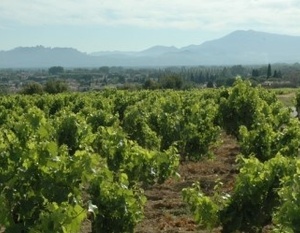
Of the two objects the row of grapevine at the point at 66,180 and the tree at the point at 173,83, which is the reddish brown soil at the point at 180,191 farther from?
the tree at the point at 173,83

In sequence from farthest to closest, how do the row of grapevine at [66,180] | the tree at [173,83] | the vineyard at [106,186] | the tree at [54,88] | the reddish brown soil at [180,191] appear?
the tree at [173,83]
the tree at [54,88]
the reddish brown soil at [180,191]
the row of grapevine at [66,180]
the vineyard at [106,186]

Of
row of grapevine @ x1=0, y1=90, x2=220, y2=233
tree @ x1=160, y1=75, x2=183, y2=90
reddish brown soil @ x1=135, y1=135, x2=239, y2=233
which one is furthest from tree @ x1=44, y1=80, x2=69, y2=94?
row of grapevine @ x1=0, y1=90, x2=220, y2=233

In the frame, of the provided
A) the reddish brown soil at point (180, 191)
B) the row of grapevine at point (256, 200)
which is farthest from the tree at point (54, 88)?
the row of grapevine at point (256, 200)

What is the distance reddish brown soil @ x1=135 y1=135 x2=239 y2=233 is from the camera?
37.3 ft

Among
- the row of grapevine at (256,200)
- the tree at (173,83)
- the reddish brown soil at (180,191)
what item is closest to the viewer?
the row of grapevine at (256,200)

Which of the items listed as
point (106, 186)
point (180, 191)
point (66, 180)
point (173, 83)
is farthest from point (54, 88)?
Answer: point (66, 180)

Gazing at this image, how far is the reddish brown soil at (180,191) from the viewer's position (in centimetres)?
1136

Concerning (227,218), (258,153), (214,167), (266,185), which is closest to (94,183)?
(227,218)

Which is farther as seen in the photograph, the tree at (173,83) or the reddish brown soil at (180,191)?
the tree at (173,83)

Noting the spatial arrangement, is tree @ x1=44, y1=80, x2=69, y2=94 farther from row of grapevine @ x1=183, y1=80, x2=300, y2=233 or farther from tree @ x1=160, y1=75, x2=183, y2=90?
row of grapevine @ x1=183, y1=80, x2=300, y2=233

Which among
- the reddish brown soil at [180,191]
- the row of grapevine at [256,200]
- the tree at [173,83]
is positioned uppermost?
the row of grapevine at [256,200]

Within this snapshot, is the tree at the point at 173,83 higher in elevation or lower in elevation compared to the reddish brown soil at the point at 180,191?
lower

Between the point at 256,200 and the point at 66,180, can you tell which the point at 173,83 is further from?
the point at 66,180

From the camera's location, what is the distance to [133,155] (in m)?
10.2
